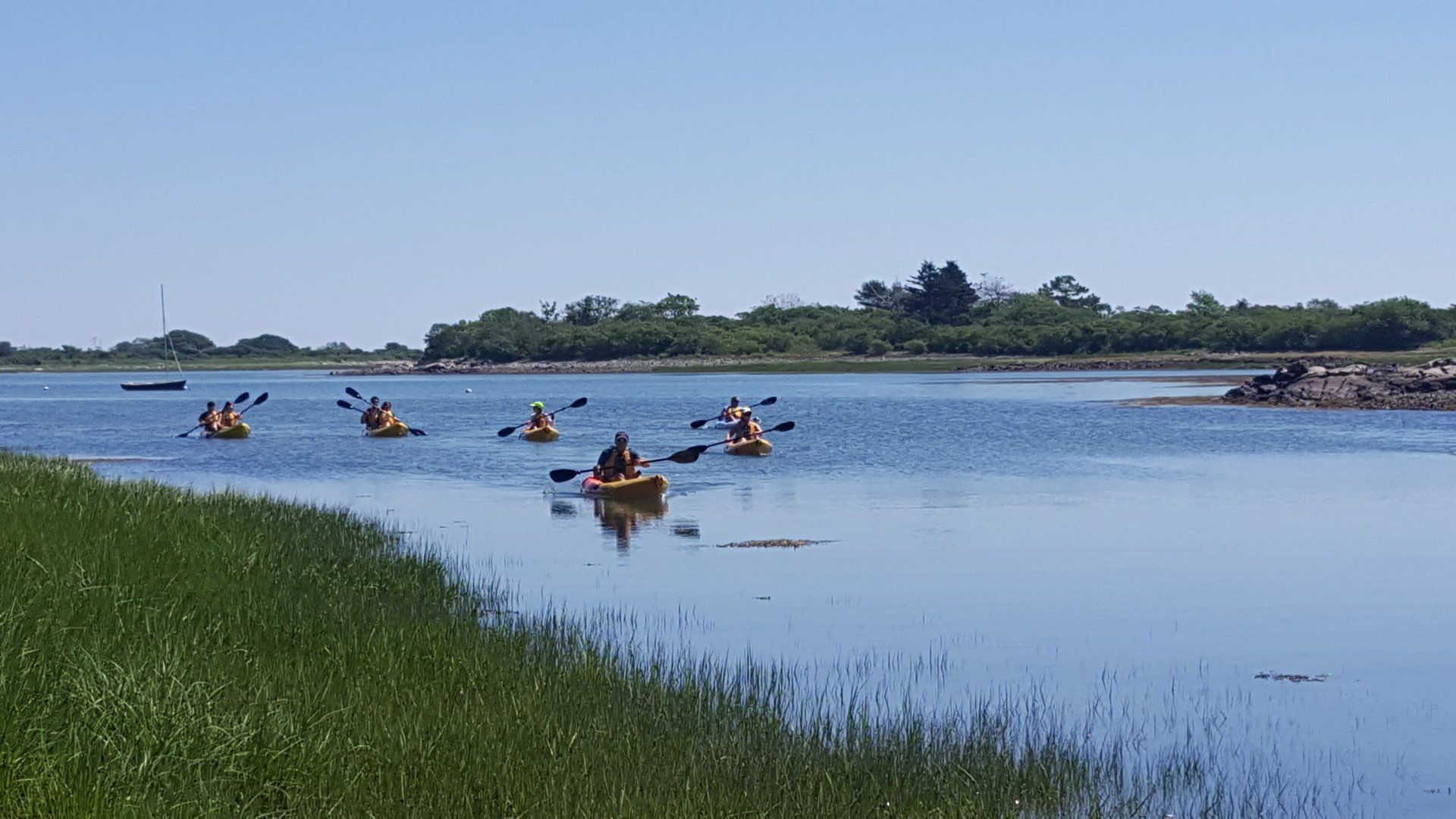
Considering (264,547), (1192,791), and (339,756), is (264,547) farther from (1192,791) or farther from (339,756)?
(1192,791)

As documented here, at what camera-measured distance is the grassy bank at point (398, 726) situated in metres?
8.74

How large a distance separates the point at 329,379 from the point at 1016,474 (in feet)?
484

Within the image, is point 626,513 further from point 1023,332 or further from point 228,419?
point 1023,332

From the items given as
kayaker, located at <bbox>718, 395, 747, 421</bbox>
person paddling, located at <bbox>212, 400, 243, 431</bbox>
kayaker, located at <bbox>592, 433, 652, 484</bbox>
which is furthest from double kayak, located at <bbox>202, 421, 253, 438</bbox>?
kayaker, located at <bbox>592, 433, 652, 484</bbox>

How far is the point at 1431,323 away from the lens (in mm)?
127125

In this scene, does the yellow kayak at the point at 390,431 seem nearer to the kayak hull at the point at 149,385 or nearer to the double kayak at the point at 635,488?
the double kayak at the point at 635,488

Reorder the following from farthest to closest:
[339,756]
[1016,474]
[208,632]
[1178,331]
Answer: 1. [1178,331]
2. [1016,474]
3. [208,632]
4. [339,756]

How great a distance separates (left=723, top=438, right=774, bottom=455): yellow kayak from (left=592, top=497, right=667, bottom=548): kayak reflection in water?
1278cm

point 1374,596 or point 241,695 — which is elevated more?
point 241,695

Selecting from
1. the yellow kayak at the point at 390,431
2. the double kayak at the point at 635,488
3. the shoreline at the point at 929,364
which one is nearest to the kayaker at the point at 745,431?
the double kayak at the point at 635,488

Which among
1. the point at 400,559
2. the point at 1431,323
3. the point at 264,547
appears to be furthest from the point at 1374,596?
the point at 1431,323

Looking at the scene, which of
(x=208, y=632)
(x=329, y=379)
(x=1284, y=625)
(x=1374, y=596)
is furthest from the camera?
(x=329, y=379)

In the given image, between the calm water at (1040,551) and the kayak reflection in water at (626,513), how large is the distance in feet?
0.41

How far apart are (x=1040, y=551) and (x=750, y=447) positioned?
74.5 ft
